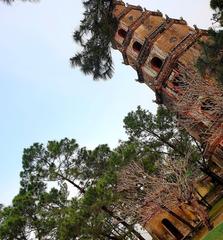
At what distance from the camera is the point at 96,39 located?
11.5 meters

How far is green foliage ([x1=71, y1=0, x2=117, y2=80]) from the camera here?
10.7m

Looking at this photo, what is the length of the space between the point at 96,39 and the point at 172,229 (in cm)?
2179

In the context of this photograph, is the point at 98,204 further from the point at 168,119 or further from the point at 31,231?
the point at 168,119

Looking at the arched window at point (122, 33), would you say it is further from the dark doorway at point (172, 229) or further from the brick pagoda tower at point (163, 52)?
the dark doorway at point (172, 229)

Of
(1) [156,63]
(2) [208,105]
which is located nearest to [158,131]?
(1) [156,63]

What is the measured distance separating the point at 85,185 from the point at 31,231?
4.72 metres

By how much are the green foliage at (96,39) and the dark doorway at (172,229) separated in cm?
2036

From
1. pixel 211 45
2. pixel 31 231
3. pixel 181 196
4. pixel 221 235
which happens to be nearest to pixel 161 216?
pixel 181 196

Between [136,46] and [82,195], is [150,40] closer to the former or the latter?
[136,46]

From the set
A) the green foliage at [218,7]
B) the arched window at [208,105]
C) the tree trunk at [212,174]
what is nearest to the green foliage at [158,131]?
the tree trunk at [212,174]

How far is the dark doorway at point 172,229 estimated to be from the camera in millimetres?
29320

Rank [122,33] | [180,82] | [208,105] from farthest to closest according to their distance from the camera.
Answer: [122,33] → [180,82] → [208,105]

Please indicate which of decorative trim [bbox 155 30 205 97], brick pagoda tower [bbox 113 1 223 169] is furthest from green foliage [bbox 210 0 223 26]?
decorative trim [bbox 155 30 205 97]

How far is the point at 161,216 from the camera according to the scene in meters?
30.5
